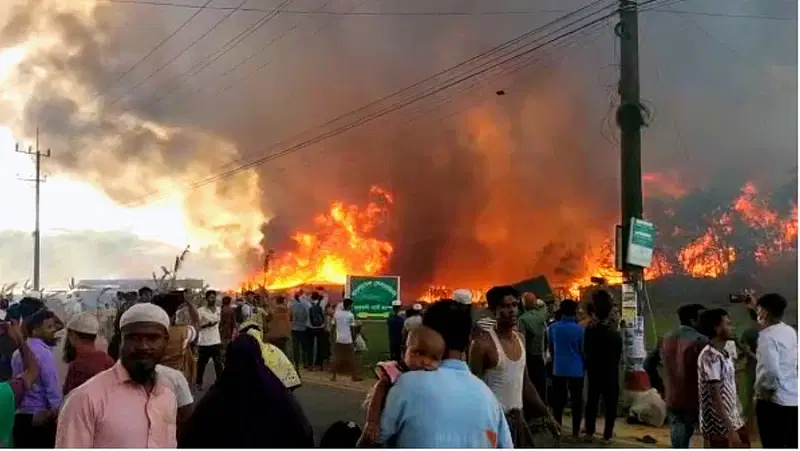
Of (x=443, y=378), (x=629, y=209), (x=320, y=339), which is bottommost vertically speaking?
(x=320, y=339)

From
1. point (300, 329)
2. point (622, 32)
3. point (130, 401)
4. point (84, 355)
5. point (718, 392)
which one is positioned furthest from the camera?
point (300, 329)

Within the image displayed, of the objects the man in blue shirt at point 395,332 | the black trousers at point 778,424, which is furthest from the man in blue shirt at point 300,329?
the black trousers at point 778,424

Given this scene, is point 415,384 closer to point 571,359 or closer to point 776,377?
point 776,377

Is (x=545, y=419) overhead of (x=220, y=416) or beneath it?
beneath

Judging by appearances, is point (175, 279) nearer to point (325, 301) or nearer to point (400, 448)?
point (325, 301)

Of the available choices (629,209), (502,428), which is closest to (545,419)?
(502,428)

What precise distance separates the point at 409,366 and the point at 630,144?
709 centimetres

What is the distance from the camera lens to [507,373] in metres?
4.40

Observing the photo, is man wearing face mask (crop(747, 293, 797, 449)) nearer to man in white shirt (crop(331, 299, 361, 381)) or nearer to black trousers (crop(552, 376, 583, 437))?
black trousers (crop(552, 376, 583, 437))

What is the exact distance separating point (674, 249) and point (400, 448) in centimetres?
1320

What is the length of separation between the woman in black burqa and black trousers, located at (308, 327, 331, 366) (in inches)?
441

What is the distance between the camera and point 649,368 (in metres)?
7.00

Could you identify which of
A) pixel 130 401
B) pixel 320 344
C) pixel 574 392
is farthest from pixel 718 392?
pixel 320 344

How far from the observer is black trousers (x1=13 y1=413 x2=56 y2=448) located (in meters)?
4.22
